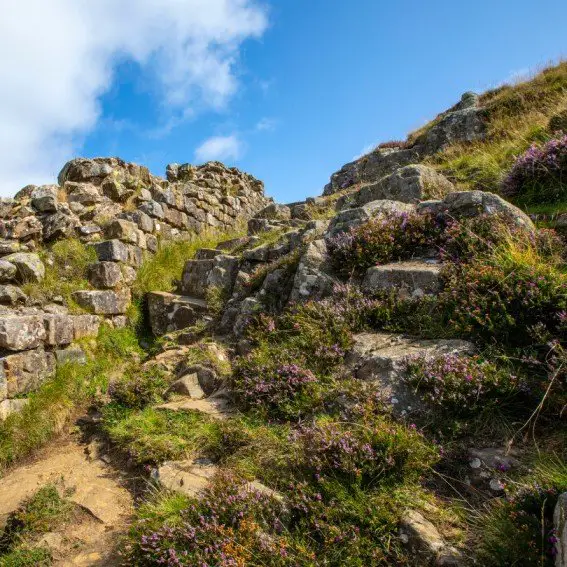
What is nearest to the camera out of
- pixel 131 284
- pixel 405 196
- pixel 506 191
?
pixel 506 191

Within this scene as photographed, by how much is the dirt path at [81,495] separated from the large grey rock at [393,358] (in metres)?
3.31

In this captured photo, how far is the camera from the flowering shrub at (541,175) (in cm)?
745

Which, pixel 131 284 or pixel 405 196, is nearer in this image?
pixel 405 196

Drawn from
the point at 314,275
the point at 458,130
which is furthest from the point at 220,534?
the point at 458,130

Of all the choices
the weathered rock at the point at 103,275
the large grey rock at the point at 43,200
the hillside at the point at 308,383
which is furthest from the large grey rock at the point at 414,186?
the large grey rock at the point at 43,200

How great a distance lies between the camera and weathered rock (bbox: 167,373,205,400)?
6.49 m

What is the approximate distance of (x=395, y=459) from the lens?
371 cm

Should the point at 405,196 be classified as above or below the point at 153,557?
above

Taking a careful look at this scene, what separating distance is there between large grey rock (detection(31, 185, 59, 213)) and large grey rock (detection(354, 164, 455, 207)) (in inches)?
335

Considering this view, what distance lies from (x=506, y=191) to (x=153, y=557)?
8477 mm

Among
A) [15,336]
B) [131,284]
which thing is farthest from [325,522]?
[131,284]

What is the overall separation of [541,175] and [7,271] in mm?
11177

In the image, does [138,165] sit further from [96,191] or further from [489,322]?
[489,322]

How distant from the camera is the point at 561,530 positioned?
242cm
